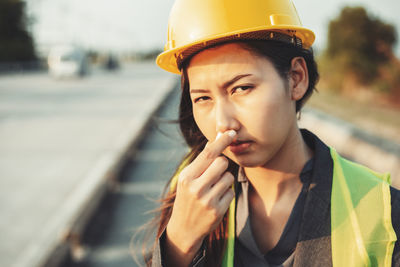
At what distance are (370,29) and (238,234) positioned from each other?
30825mm

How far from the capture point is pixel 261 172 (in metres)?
1.99

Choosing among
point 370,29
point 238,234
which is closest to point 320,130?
point 238,234

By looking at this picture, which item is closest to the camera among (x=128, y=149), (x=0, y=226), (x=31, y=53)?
(x=0, y=226)

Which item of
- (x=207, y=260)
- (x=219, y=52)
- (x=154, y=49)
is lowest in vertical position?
(x=154, y=49)

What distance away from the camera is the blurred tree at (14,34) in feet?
151

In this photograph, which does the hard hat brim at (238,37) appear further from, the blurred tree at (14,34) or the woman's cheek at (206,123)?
the blurred tree at (14,34)

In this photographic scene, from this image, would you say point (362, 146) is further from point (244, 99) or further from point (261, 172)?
point (244, 99)

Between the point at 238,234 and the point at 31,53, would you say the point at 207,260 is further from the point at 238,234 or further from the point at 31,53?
the point at 31,53

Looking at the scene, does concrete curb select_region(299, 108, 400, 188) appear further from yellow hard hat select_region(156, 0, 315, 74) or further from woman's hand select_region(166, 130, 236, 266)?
woman's hand select_region(166, 130, 236, 266)

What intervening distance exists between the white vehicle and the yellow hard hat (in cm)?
3418

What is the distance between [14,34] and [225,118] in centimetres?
5615

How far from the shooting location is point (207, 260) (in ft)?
6.15

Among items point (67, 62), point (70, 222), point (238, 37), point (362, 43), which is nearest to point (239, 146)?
point (238, 37)

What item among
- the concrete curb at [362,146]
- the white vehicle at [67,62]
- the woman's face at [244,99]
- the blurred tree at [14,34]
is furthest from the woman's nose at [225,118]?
the blurred tree at [14,34]
